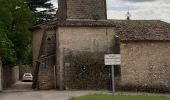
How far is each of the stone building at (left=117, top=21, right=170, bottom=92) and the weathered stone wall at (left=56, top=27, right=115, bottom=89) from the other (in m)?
1.71

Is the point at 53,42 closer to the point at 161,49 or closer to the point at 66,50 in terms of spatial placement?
the point at 66,50

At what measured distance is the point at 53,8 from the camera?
284ft

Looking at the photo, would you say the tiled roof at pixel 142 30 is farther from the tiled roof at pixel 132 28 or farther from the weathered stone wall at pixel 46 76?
the weathered stone wall at pixel 46 76

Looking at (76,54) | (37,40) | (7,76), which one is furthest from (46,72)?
(7,76)

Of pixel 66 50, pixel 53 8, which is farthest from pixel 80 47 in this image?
pixel 53 8

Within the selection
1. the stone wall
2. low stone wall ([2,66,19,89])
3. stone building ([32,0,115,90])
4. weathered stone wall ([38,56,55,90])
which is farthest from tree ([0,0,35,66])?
stone building ([32,0,115,90])

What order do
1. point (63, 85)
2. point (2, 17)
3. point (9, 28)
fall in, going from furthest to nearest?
point (9, 28) → point (2, 17) → point (63, 85)

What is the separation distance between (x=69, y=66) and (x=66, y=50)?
1.47 m

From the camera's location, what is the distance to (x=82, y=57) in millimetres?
45969

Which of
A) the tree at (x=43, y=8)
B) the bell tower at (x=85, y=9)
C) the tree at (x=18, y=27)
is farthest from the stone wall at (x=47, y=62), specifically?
the tree at (x=43, y=8)

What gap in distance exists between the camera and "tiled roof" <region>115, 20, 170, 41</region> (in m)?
46.6

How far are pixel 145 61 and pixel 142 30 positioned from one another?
365 centimetres

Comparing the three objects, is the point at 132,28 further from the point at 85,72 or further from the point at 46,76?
the point at 46,76

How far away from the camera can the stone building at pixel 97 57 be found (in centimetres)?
4550
